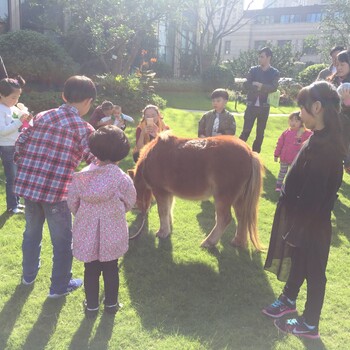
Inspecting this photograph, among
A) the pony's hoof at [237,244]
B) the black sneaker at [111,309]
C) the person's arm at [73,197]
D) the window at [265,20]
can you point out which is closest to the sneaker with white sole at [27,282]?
the black sneaker at [111,309]

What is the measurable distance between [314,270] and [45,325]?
2.12 m

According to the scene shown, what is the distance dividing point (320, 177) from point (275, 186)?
4.02 m

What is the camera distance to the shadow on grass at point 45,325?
256 cm

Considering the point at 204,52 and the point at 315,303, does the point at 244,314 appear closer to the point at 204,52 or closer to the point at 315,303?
the point at 315,303

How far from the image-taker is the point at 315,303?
264 centimetres

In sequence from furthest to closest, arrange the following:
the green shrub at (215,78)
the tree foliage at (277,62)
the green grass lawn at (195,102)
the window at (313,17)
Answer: the window at (313,17), the tree foliage at (277,62), the green shrub at (215,78), the green grass lawn at (195,102)

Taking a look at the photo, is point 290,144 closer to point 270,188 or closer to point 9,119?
point 270,188

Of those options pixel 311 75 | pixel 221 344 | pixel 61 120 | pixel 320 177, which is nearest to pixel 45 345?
pixel 221 344

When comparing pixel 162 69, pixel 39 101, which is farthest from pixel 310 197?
pixel 162 69

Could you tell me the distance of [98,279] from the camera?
110 inches

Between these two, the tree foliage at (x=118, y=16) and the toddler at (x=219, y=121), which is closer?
the toddler at (x=219, y=121)

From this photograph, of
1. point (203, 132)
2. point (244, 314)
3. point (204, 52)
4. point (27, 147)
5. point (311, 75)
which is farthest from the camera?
point (204, 52)

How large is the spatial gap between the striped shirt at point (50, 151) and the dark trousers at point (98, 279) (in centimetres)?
61

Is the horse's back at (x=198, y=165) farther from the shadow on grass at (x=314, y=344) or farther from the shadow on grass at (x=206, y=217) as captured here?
→ the shadow on grass at (x=314, y=344)
